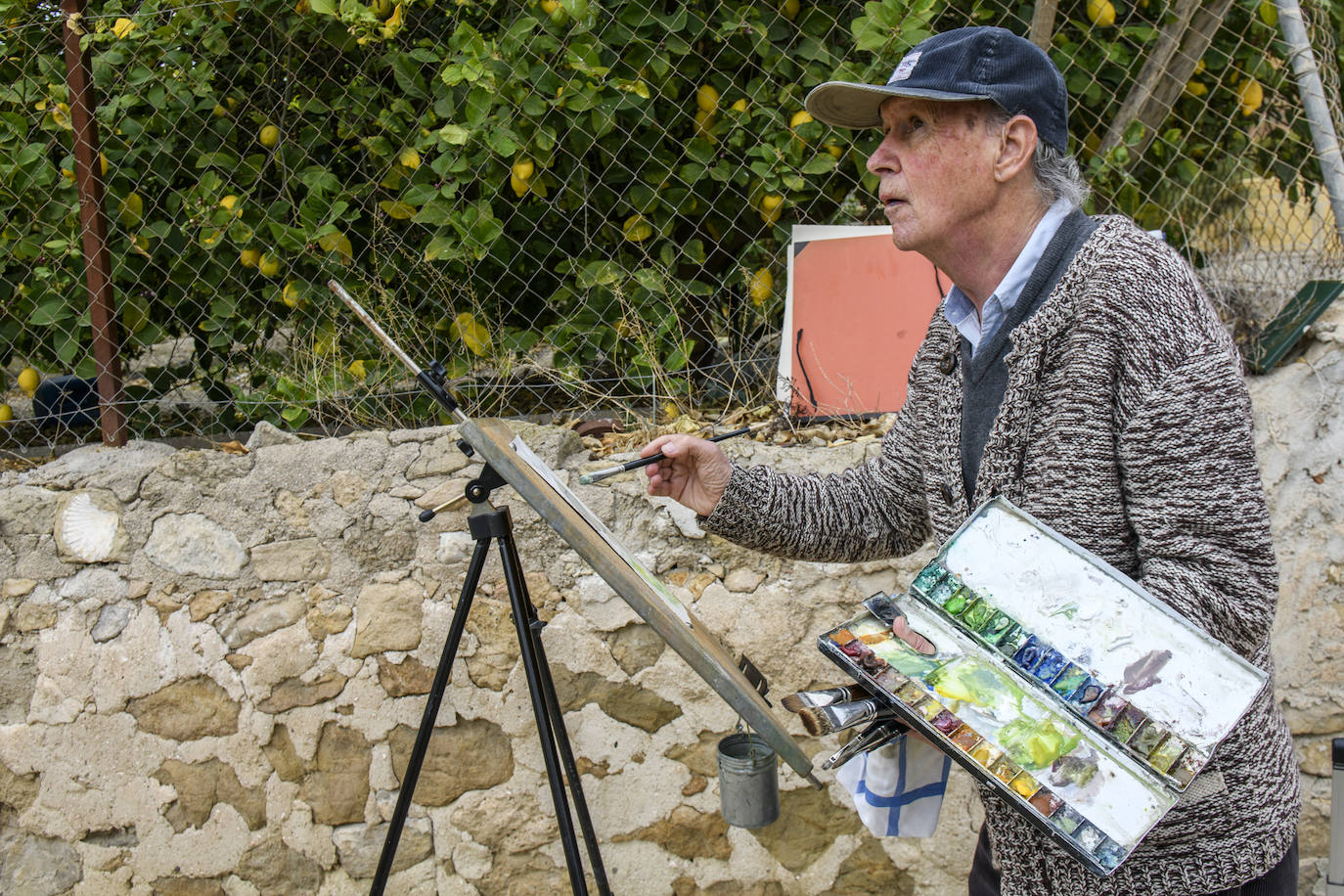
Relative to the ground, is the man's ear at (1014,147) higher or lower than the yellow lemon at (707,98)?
higher

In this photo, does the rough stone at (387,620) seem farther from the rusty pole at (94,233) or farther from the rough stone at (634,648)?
the rusty pole at (94,233)

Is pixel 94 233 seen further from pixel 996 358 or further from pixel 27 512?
pixel 996 358

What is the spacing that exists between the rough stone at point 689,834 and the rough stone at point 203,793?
92 cm

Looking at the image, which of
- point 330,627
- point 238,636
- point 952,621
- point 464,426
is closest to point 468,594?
point 464,426

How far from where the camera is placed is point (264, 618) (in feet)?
8.74

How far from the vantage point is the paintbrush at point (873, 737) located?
4.26 ft

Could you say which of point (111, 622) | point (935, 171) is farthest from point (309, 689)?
point (935, 171)

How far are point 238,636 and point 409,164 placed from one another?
54.1 inches

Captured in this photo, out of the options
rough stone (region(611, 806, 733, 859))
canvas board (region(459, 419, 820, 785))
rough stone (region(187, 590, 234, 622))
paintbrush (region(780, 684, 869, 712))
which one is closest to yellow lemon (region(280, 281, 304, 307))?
rough stone (region(187, 590, 234, 622))

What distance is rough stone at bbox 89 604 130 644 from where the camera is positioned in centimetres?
267

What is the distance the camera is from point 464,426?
5.23 feet

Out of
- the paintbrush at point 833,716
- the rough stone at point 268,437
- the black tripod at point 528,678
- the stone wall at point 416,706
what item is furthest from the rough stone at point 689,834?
the paintbrush at point 833,716

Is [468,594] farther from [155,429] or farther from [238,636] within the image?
[155,429]

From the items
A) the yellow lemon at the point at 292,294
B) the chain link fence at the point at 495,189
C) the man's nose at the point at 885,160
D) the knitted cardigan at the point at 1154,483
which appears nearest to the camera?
the knitted cardigan at the point at 1154,483
